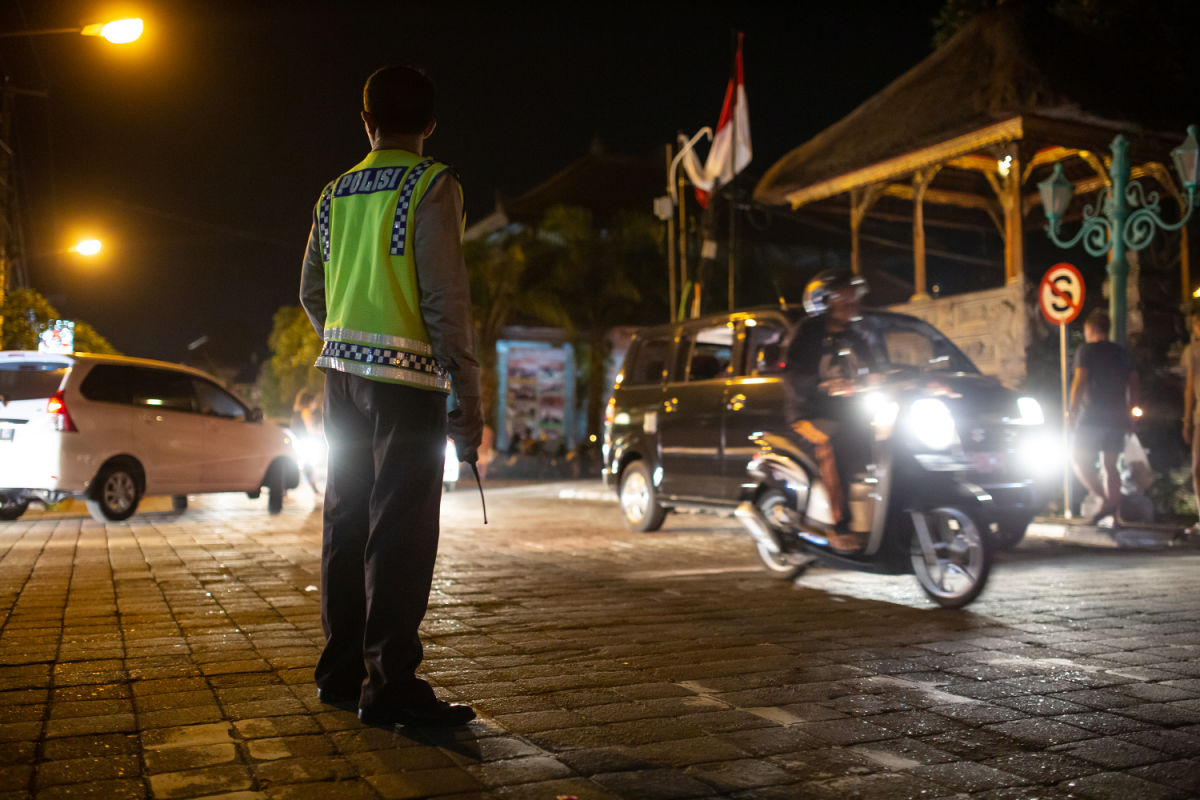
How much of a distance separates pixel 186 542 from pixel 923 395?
21.3 ft

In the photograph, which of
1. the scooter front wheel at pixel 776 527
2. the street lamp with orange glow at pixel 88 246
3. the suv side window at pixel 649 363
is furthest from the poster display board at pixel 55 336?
the scooter front wheel at pixel 776 527

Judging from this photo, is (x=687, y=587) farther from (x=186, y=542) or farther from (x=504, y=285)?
(x=504, y=285)

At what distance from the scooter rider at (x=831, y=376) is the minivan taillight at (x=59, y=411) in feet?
Result: 25.9

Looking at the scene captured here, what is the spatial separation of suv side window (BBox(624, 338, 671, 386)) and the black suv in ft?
0.04

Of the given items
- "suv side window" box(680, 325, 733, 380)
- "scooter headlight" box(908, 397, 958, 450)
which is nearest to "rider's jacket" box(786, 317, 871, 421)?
"scooter headlight" box(908, 397, 958, 450)

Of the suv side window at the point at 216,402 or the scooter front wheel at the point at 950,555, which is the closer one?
the scooter front wheel at the point at 950,555

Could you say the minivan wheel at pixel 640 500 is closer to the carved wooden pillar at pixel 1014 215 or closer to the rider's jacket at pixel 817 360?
the rider's jacket at pixel 817 360

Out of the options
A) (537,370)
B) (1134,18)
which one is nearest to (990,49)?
(1134,18)

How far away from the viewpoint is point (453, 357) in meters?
3.55

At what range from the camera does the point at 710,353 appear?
10.5 meters

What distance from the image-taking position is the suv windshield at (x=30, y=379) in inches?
443

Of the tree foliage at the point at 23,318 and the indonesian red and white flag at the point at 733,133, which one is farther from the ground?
the indonesian red and white flag at the point at 733,133

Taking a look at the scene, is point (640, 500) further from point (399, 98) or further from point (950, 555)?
point (399, 98)

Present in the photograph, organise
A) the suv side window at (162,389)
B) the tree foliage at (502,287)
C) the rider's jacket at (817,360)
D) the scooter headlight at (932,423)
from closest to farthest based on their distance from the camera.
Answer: the scooter headlight at (932,423), the rider's jacket at (817,360), the suv side window at (162,389), the tree foliage at (502,287)
